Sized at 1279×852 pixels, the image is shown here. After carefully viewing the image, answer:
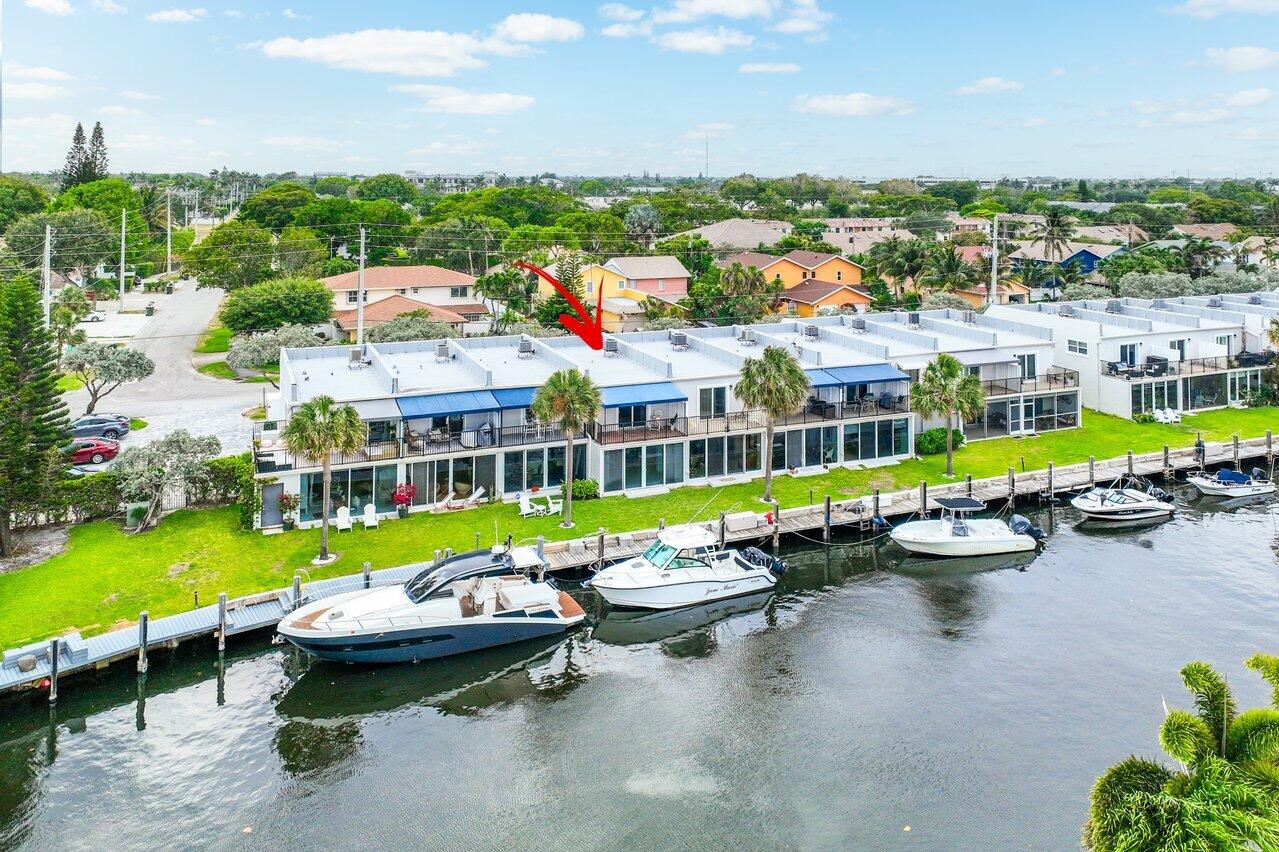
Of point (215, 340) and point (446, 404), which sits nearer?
point (446, 404)

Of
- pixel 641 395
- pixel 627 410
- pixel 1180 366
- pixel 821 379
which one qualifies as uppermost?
pixel 1180 366

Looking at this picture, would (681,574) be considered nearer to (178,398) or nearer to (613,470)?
(613,470)

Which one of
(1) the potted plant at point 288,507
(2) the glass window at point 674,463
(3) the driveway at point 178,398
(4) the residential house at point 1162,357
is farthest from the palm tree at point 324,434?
(4) the residential house at point 1162,357

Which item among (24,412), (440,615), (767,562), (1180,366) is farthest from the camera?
(1180,366)

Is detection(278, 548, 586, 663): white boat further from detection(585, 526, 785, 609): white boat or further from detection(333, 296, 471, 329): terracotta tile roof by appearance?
detection(333, 296, 471, 329): terracotta tile roof

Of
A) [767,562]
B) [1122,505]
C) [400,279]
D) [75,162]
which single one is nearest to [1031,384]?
[1122,505]

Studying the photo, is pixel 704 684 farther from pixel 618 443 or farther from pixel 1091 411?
pixel 1091 411
